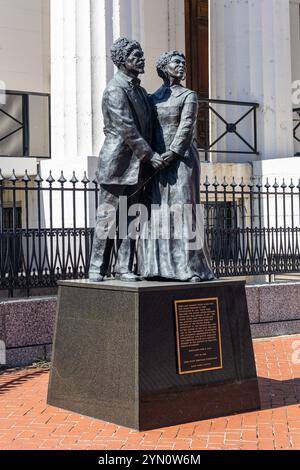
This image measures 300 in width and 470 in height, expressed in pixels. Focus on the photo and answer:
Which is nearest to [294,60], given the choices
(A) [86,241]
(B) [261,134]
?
(B) [261,134]

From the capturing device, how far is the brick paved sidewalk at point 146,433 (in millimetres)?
6559

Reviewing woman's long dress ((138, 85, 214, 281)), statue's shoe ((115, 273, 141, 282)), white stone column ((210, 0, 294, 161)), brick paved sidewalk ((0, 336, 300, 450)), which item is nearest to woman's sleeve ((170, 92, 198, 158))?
woman's long dress ((138, 85, 214, 281))

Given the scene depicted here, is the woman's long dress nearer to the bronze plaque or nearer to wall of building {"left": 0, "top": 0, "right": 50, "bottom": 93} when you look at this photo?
the bronze plaque

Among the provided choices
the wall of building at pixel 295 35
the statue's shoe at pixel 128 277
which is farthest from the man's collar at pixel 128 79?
the wall of building at pixel 295 35

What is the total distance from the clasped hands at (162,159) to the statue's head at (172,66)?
0.77 metres

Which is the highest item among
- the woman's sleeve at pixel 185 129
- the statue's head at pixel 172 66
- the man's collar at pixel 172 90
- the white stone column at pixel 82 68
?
the white stone column at pixel 82 68

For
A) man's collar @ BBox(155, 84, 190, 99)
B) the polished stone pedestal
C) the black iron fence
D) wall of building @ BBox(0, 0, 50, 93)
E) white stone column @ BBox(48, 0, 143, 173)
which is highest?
wall of building @ BBox(0, 0, 50, 93)

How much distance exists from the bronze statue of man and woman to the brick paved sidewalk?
4.42ft

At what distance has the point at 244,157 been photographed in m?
17.2

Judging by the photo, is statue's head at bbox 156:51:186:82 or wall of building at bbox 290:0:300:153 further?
wall of building at bbox 290:0:300:153

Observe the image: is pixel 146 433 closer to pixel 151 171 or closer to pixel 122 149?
pixel 151 171

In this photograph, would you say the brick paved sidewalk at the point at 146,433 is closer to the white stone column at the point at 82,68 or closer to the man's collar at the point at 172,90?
the man's collar at the point at 172,90

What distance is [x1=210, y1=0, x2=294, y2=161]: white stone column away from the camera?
55.7ft

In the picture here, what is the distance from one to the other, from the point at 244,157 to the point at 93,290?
33.1ft
